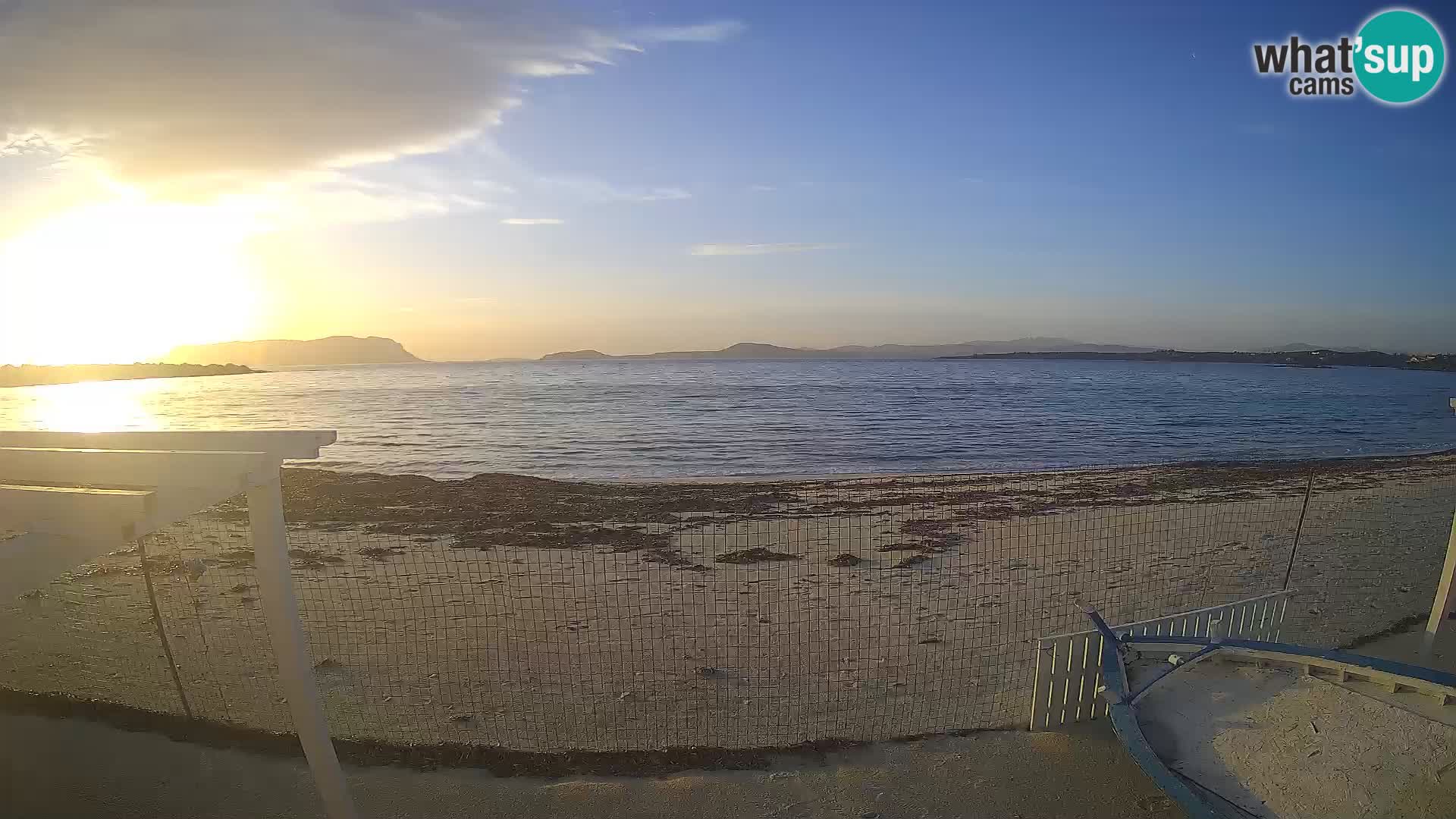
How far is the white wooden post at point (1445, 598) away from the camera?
22.4 ft

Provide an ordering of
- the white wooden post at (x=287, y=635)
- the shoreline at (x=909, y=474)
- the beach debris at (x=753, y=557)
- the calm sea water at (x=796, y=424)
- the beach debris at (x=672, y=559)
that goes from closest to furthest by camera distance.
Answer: the white wooden post at (x=287, y=635), the beach debris at (x=672, y=559), the beach debris at (x=753, y=557), the shoreline at (x=909, y=474), the calm sea water at (x=796, y=424)

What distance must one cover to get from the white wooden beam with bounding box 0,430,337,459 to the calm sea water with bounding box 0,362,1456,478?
4.71 meters

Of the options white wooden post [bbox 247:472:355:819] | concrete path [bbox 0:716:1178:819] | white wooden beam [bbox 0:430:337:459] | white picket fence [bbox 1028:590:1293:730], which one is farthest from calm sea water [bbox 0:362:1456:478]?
white picket fence [bbox 1028:590:1293:730]

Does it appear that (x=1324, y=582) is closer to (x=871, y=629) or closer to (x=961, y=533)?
(x=961, y=533)

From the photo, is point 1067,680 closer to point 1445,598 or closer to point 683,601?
point 1445,598

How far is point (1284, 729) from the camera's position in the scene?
14.7 feet

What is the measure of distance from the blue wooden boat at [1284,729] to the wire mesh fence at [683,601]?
159 centimetres

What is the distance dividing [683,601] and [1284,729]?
22.6ft

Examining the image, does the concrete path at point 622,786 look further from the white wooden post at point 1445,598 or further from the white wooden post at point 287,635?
the white wooden post at point 1445,598

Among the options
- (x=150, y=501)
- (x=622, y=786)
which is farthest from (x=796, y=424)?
(x=150, y=501)

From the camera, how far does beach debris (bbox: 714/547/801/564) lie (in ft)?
39.8

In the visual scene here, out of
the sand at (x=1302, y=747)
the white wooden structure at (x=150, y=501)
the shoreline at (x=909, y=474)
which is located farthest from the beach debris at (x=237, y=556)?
the sand at (x=1302, y=747)

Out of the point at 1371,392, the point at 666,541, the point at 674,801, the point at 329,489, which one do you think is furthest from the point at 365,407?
the point at 1371,392

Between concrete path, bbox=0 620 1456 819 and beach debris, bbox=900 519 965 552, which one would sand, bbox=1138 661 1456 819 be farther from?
beach debris, bbox=900 519 965 552
